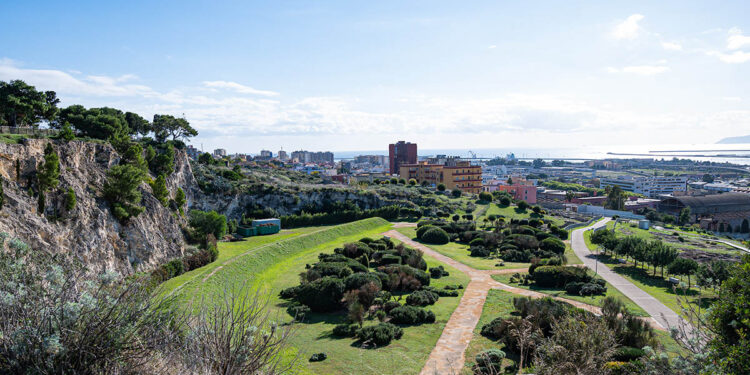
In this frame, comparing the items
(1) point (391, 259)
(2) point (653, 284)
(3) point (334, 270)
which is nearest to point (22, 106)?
(3) point (334, 270)

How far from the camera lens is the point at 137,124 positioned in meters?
65.3

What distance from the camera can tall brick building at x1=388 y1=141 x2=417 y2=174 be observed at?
166875 millimetres

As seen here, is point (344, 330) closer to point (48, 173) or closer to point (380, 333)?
point (380, 333)

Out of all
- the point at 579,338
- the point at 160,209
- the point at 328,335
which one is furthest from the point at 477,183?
the point at 579,338

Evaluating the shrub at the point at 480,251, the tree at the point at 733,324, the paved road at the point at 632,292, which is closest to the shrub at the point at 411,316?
the paved road at the point at 632,292

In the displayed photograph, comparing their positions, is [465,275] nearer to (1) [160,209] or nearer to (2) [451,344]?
(2) [451,344]

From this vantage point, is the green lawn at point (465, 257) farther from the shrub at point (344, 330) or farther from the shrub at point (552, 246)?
the shrub at point (344, 330)

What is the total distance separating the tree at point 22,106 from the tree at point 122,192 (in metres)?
15.6

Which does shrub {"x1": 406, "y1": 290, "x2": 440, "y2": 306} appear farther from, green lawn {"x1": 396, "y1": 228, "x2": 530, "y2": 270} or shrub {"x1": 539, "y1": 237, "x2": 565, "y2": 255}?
shrub {"x1": 539, "y1": 237, "x2": 565, "y2": 255}

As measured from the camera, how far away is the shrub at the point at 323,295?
85.6 feet

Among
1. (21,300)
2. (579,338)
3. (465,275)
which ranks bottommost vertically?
(465,275)

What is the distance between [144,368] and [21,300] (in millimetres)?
2992

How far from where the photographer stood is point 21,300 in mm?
8359

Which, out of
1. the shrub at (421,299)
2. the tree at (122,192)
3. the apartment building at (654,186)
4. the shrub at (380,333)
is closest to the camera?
the shrub at (380,333)
